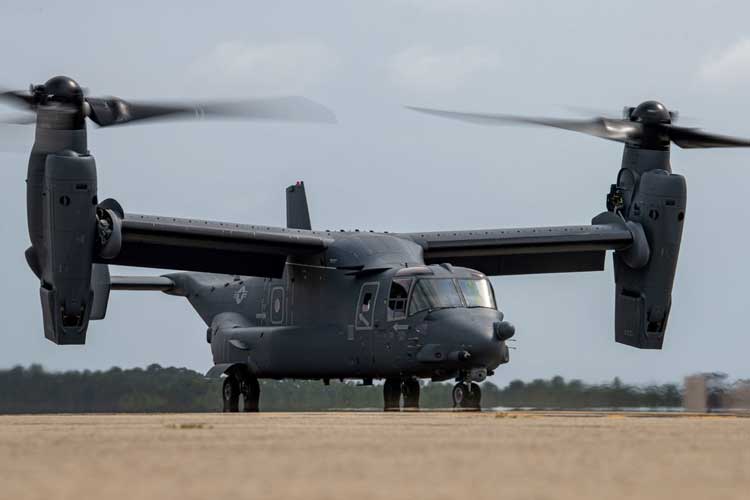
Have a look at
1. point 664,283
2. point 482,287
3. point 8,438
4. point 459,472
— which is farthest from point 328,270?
point 459,472

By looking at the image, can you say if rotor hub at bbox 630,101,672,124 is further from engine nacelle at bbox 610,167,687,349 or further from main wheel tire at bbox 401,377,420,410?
main wheel tire at bbox 401,377,420,410

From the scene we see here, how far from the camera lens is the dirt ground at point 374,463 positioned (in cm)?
706

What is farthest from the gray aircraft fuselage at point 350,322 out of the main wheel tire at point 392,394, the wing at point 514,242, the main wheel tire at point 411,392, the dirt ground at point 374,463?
the dirt ground at point 374,463

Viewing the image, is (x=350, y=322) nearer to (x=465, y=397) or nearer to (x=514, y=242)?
(x=465, y=397)

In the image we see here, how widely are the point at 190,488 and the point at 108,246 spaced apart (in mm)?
18340

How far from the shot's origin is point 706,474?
27.1 ft

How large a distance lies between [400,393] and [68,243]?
7.69m

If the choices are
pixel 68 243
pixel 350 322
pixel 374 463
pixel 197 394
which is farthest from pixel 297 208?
pixel 374 463

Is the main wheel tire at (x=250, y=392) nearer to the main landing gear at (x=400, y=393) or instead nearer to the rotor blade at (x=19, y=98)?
the main landing gear at (x=400, y=393)

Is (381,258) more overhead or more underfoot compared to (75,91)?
more underfoot

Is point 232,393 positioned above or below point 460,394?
above

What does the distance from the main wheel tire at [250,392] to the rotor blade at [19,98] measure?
8160 millimetres

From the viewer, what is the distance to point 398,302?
2584 cm

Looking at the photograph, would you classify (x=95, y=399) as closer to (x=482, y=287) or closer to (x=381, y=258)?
(x=381, y=258)
